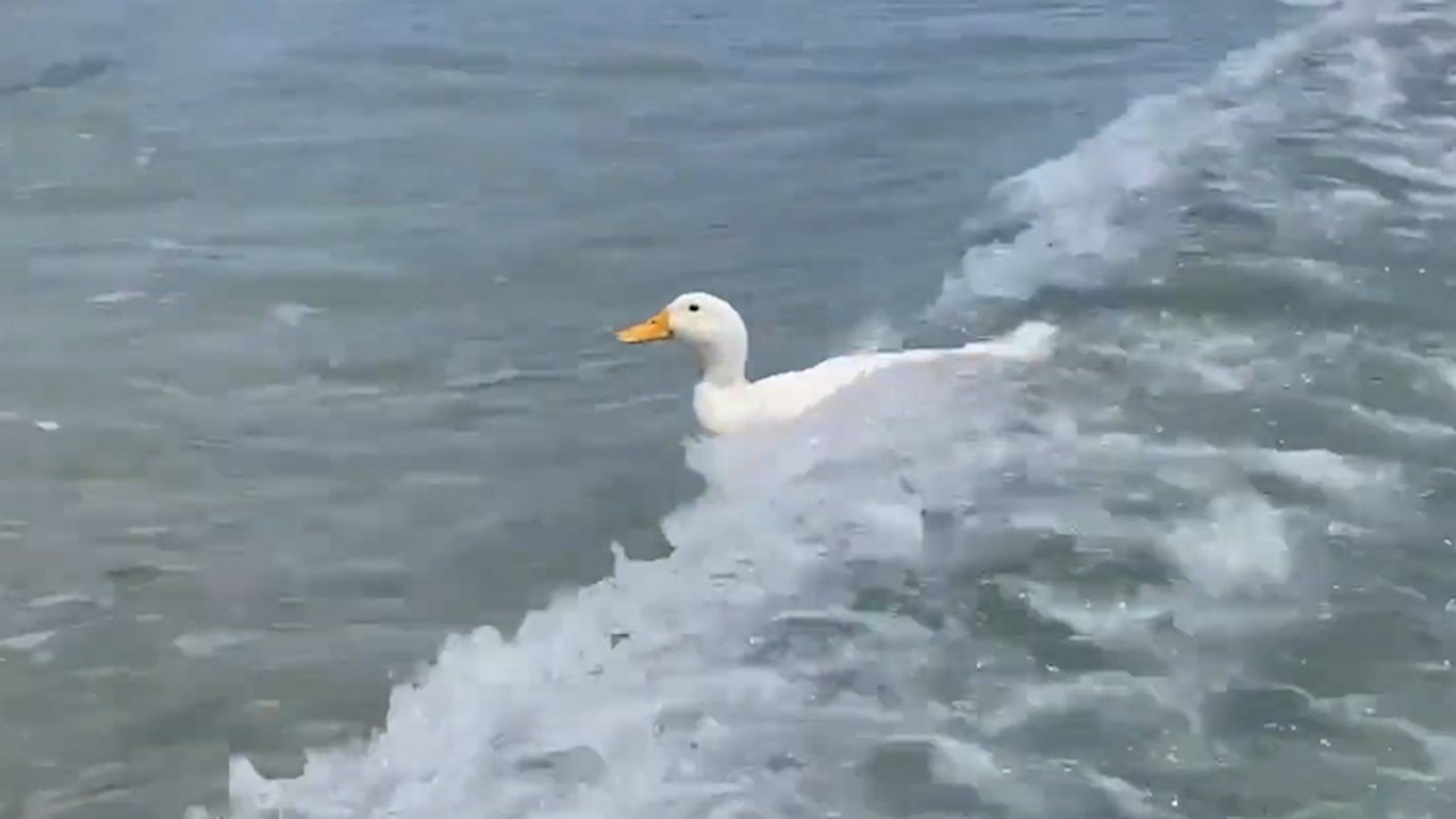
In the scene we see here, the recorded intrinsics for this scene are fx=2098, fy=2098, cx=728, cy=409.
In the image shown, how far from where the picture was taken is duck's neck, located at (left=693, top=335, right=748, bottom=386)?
325 inches

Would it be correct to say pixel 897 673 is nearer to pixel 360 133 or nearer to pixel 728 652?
pixel 728 652

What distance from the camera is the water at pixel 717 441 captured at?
20.1ft

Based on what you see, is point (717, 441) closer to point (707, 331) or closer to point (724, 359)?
point (724, 359)

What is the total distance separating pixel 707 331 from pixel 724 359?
0.13 m

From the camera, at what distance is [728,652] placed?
657 cm

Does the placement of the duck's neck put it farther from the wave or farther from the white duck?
the wave

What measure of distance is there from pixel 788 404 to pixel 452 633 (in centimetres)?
194

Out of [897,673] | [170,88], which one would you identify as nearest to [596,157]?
[170,88]

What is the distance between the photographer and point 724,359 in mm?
8281

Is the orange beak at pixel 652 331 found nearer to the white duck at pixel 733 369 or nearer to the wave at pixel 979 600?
the white duck at pixel 733 369

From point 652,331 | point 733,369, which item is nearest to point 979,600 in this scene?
point 733,369

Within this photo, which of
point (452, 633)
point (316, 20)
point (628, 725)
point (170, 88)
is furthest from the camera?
point (316, 20)

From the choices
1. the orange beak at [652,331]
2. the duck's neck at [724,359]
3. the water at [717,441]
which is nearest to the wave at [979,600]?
the water at [717,441]

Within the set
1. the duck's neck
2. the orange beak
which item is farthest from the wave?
the orange beak
